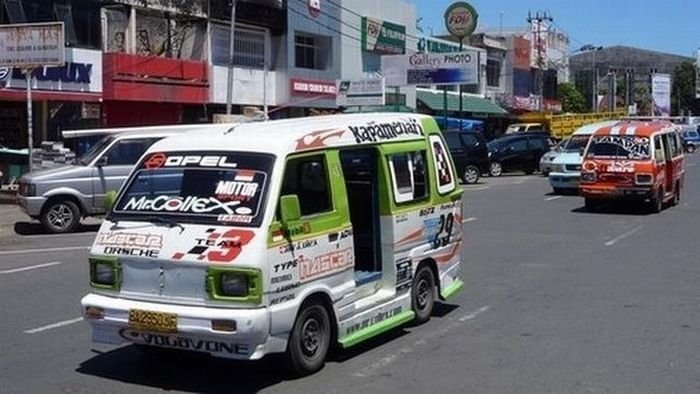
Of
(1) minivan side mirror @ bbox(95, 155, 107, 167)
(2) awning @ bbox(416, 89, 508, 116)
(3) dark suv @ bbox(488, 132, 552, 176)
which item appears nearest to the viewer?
(1) minivan side mirror @ bbox(95, 155, 107, 167)

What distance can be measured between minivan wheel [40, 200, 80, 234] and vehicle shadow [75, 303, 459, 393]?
422 inches

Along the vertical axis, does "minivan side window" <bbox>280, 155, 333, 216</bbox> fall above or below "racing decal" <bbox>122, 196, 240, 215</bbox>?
above

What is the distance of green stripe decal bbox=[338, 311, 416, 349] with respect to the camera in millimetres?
7759

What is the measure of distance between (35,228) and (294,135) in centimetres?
1332

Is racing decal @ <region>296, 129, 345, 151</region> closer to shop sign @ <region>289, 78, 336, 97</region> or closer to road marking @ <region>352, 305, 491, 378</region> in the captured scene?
road marking @ <region>352, 305, 491, 378</region>

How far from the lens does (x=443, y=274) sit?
973 centimetres

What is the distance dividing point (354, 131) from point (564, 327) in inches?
115

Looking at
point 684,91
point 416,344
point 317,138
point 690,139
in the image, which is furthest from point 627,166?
point 684,91

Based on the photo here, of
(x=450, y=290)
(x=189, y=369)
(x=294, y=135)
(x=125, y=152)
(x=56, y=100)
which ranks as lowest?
(x=189, y=369)

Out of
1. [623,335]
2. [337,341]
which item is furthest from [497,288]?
[337,341]

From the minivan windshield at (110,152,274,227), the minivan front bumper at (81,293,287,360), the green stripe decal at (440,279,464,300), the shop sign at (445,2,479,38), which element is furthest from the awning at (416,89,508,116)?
the minivan front bumper at (81,293,287,360)

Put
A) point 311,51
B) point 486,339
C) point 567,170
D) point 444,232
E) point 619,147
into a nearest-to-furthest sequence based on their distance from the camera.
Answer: point 486,339, point 444,232, point 619,147, point 567,170, point 311,51

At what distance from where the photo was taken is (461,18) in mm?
50625

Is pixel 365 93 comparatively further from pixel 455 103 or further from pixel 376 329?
pixel 376 329
